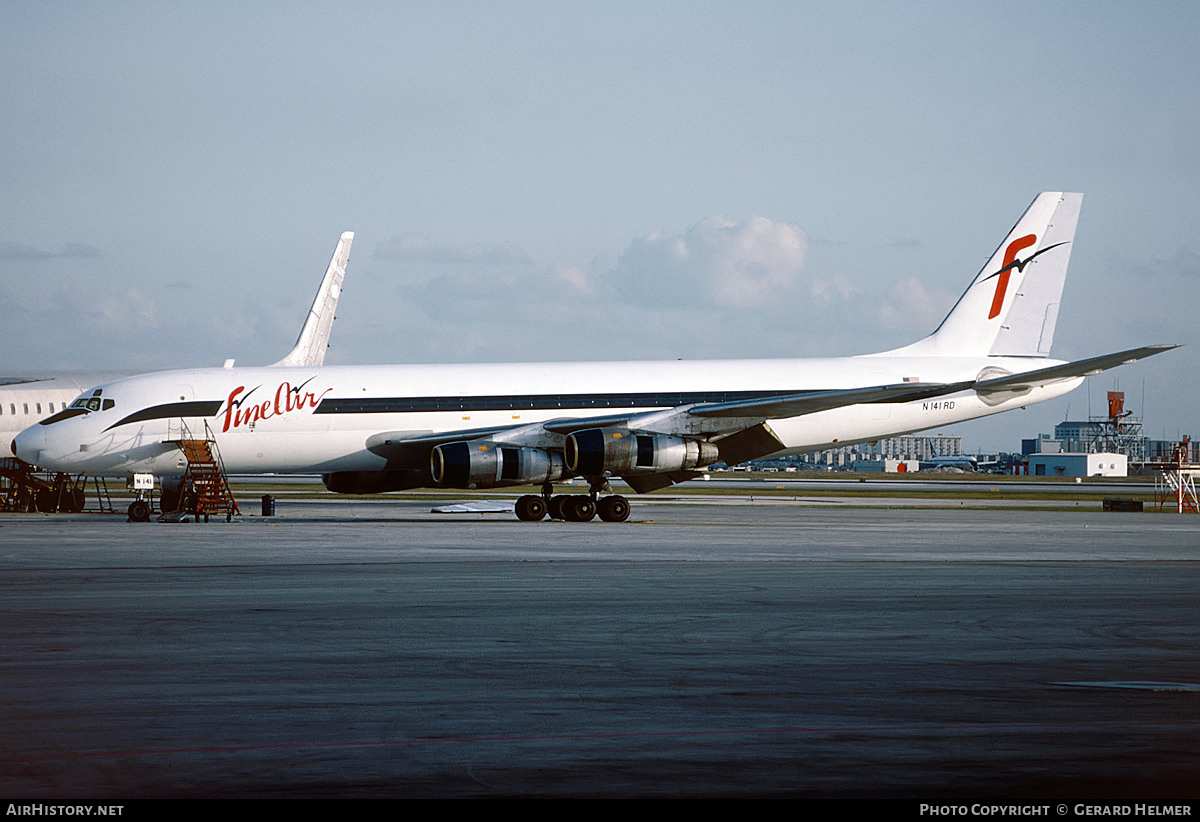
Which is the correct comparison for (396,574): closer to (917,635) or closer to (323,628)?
(323,628)

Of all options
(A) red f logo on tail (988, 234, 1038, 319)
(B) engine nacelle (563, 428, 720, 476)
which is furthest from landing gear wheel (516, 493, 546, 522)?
(A) red f logo on tail (988, 234, 1038, 319)

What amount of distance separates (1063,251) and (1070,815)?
126 ft

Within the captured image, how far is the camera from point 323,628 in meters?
13.7

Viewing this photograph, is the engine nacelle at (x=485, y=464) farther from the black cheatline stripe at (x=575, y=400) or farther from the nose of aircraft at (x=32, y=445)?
the nose of aircraft at (x=32, y=445)

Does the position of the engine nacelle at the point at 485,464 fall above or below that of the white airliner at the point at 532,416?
below

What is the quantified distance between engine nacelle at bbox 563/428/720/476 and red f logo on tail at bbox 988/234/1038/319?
11.5m

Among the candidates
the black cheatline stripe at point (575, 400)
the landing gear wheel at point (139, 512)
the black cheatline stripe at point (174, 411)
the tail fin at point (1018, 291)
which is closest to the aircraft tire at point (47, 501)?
the landing gear wheel at point (139, 512)

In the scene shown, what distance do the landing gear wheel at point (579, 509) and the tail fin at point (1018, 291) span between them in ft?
41.6

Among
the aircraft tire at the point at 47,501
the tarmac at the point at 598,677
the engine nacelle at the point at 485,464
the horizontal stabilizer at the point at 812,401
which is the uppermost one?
the horizontal stabilizer at the point at 812,401

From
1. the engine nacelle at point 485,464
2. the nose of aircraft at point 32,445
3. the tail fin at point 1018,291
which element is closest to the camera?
the engine nacelle at point 485,464

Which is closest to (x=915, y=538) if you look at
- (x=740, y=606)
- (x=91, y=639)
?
(x=740, y=606)

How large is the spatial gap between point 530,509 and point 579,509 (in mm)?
1263

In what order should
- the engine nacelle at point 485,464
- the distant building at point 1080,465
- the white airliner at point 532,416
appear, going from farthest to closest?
the distant building at point 1080,465
the white airliner at point 532,416
the engine nacelle at point 485,464

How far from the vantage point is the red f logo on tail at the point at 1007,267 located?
42.0m
